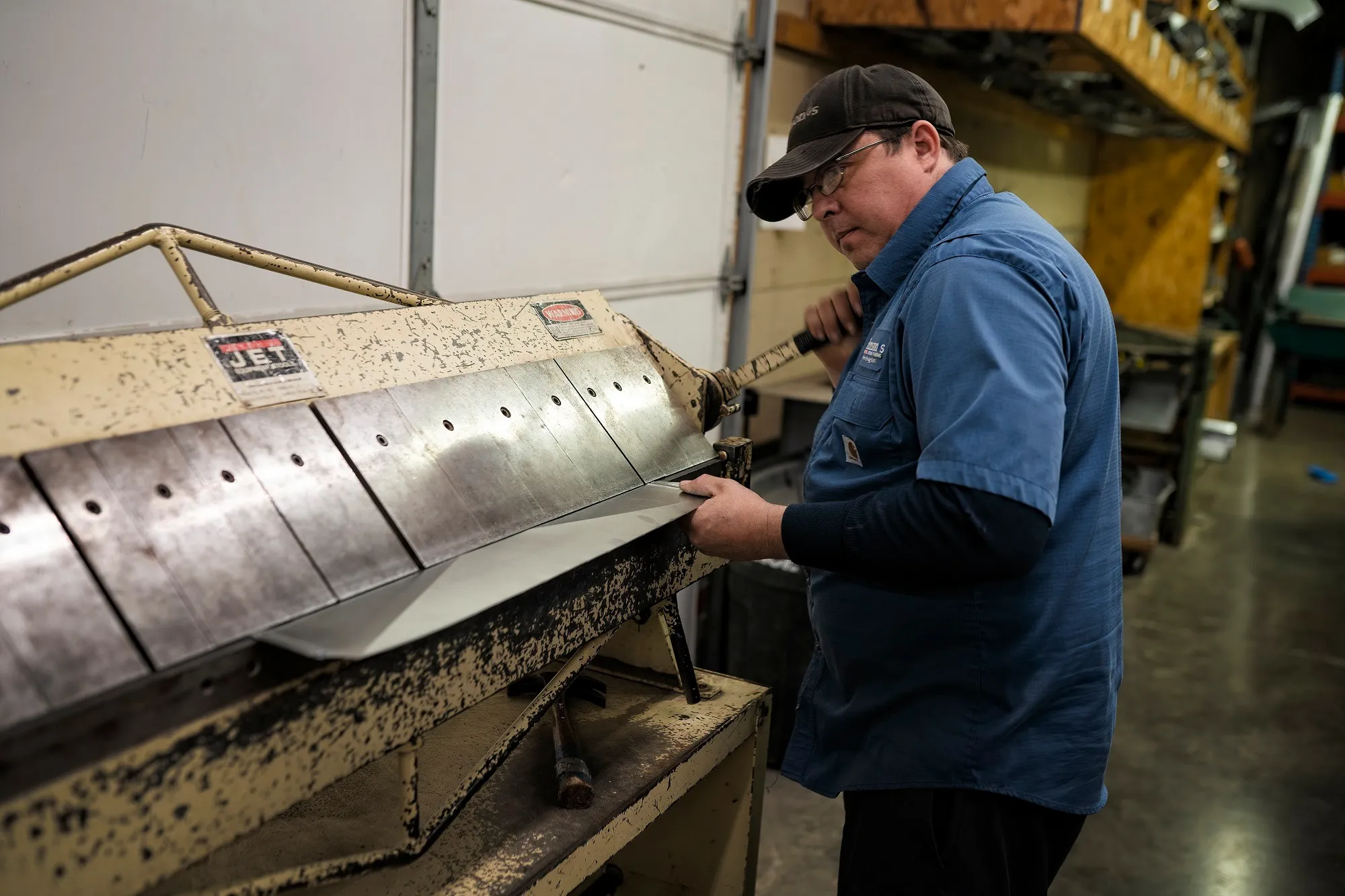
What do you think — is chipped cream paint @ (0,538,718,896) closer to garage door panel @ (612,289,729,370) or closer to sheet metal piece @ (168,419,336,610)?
sheet metal piece @ (168,419,336,610)

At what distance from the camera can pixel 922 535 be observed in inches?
41.2

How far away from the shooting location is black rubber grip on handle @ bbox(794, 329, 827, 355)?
1.62 meters

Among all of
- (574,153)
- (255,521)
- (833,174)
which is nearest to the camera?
(255,521)

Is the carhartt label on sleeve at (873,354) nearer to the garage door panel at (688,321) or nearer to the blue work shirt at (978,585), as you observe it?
the blue work shirt at (978,585)

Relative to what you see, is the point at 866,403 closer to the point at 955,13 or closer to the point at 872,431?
the point at 872,431

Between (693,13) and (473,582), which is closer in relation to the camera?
(473,582)

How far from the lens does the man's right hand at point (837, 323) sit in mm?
1602

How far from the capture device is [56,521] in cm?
82

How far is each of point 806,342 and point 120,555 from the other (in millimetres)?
1074

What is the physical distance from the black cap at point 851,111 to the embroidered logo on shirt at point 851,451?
33 centimetres

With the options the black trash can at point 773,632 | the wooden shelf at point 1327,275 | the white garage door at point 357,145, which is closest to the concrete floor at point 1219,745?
the black trash can at point 773,632

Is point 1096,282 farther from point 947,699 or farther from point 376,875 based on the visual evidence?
point 376,875

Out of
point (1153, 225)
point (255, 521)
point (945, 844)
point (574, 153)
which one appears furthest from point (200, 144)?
point (1153, 225)

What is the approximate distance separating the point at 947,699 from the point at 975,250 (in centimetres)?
53
